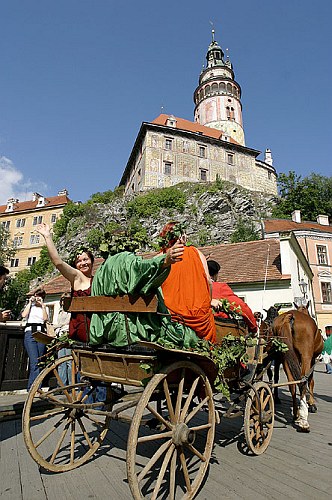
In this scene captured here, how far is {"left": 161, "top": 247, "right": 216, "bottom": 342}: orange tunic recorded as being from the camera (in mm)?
3070

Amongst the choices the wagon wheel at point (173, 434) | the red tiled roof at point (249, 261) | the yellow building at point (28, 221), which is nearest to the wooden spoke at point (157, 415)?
the wagon wheel at point (173, 434)

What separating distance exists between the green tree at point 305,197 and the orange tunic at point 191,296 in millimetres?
44985

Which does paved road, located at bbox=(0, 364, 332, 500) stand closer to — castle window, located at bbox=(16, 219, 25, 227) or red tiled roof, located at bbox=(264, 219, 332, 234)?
red tiled roof, located at bbox=(264, 219, 332, 234)

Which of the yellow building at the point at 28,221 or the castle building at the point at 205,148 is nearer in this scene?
the castle building at the point at 205,148

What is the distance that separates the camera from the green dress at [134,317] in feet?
8.28

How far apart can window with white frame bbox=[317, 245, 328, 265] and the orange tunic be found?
34.1m

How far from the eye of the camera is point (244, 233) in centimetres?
3681

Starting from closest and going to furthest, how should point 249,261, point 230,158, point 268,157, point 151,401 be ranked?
1. point 151,401
2. point 249,261
3. point 230,158
4. point 268,157

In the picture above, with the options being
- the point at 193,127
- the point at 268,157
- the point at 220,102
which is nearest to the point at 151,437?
the point at 193,127

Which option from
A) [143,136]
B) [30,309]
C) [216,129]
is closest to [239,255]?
[30,309]

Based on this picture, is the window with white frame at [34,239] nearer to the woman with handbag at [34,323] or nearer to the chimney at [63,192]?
the chimney at [63,192]

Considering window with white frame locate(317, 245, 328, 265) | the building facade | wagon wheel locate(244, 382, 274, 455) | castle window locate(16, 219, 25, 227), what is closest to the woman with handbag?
wagon wheel locate(244, 382, 274, 455)

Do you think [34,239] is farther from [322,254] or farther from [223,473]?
[223,473]

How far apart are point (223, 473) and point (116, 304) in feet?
6.56
